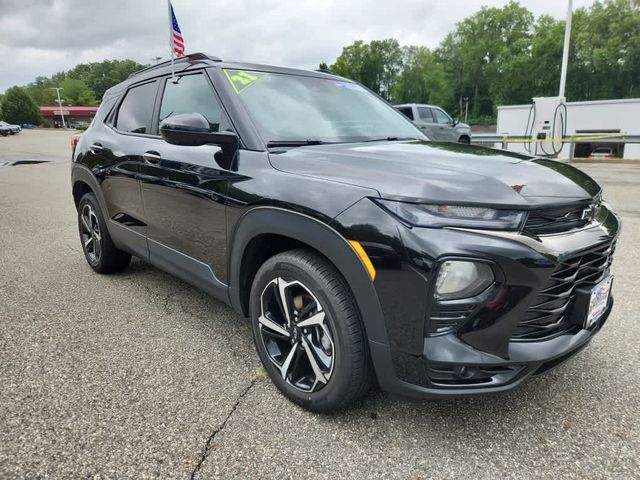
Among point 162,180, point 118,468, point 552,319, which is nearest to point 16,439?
point 118,468

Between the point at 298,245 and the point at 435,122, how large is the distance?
14147 mm

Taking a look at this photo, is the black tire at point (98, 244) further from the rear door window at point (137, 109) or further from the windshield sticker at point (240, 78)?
the windshield sticker at point (240, 78)

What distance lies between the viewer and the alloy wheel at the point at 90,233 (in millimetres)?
4152

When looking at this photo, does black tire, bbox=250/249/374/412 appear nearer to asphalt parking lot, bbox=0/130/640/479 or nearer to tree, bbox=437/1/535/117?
asphalt parking lot, bbox=0/130/640/479

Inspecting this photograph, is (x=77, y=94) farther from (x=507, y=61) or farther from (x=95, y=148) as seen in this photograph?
(x=95, y=148)

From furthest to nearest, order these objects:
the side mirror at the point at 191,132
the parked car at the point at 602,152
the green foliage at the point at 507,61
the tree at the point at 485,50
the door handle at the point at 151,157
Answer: the tree at the point at 485,50 → the green foliage at the point at 507,61 → the parked car at the point at 602,152 → the door handle at the point at 151,157 → the side mirror at the point at 191,132

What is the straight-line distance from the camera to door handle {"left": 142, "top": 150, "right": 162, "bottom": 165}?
3.01 m

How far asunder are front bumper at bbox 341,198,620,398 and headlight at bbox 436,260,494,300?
0.03 metres

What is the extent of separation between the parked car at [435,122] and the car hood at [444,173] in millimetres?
12724

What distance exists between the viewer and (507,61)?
6669 cm

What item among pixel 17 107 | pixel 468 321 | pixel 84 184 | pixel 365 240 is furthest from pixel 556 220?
pixel 17 107

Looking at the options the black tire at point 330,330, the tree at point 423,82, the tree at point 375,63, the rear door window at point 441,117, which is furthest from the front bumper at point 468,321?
the tree at point 375,63

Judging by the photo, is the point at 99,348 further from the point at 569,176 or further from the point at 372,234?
the point at 569,176

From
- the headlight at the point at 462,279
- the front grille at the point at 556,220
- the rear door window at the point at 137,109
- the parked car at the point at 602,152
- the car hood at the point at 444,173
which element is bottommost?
the parked car at the point at 602,152
